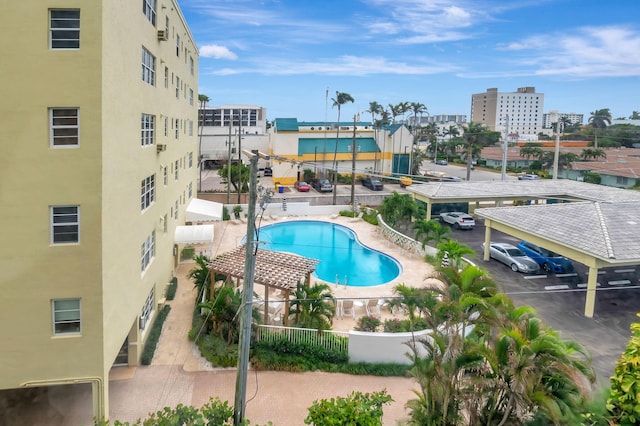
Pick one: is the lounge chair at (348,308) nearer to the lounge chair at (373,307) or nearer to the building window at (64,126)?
the lounge chair at (373,307)

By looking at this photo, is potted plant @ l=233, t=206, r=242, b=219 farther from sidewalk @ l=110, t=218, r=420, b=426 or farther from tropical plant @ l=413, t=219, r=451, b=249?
sidewalk @ l=110, t=218, r=420, b=426

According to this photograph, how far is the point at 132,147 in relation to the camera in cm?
1299

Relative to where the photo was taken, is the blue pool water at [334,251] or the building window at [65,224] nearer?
the building window at [65,224]

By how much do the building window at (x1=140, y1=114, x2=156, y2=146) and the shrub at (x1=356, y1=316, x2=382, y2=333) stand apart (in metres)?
10.3

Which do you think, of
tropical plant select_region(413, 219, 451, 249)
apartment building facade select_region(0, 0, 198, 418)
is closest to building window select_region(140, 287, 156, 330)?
apartment building facade select_region(0, 0, 198, 418)

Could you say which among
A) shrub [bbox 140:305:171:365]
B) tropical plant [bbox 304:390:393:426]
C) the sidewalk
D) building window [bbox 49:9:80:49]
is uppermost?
building window [bbox 49:9:80:49]

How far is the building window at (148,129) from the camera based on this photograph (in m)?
15.6

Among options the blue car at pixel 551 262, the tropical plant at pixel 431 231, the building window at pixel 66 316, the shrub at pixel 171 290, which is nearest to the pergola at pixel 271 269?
the shrub at pixel 171 290

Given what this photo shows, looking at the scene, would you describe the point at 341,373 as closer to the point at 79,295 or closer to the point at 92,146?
the point at 79,295

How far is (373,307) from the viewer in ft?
63.0

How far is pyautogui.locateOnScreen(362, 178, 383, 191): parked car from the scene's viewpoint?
5612 centimetres

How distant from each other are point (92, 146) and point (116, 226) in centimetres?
235

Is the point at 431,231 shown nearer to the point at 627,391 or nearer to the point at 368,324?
the point at 368,324

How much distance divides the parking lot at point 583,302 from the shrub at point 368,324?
6226mm
